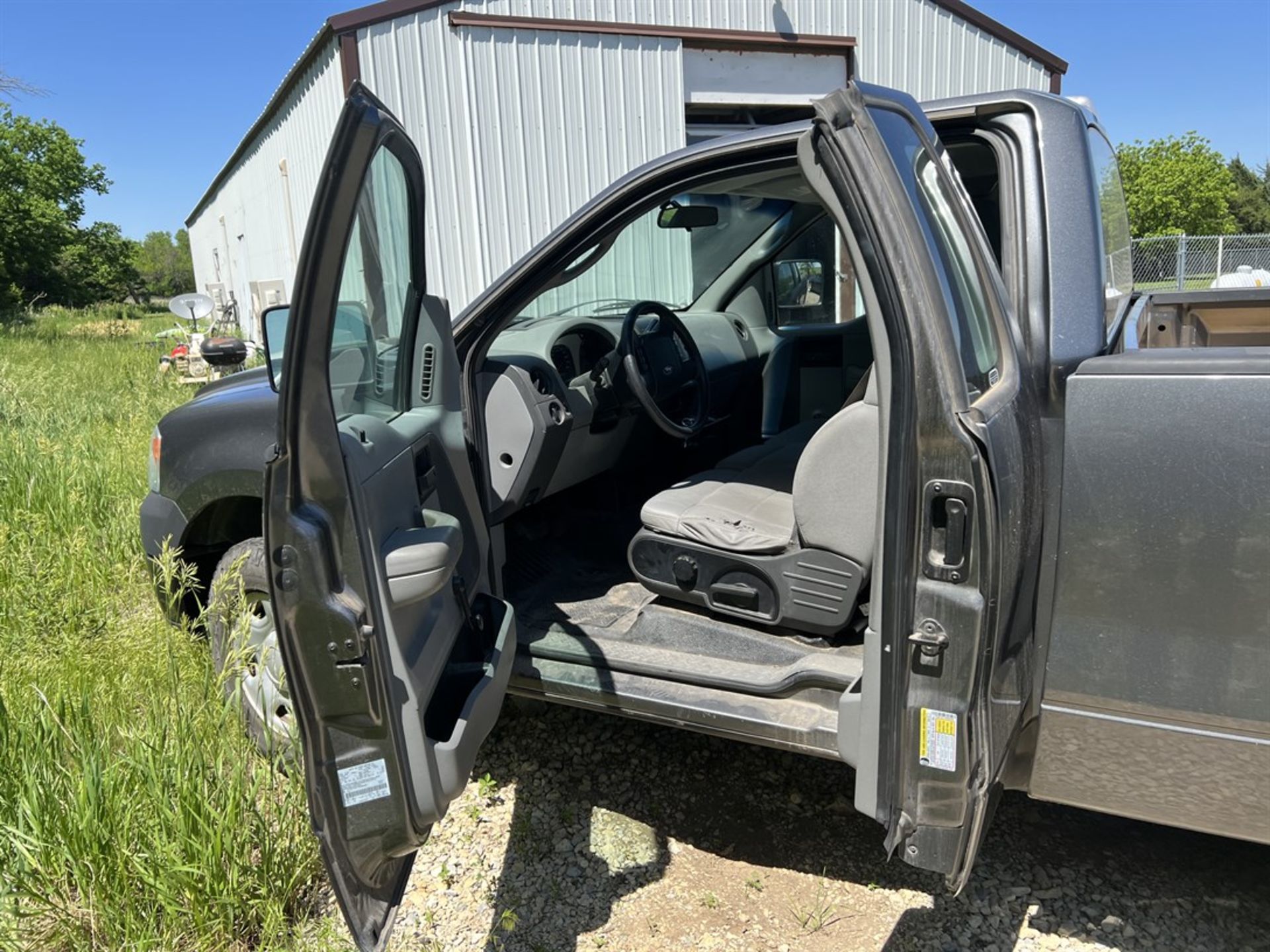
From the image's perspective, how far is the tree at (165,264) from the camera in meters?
84.9

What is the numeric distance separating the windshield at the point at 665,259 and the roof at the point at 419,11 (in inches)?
261

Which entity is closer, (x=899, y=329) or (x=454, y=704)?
(x=899, y=329)

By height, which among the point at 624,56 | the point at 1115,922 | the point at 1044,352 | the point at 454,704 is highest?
the point at 624,56

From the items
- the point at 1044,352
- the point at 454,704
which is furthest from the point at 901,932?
the point at 1044,352

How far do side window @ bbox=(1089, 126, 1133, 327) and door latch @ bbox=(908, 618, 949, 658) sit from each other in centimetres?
86

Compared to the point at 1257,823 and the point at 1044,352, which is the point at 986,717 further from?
the point at 1044,352

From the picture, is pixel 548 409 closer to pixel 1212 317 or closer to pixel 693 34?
pixel 1212 317

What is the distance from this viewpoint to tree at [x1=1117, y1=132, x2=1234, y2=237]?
120 feet

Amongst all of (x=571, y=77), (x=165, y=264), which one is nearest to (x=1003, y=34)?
(x=571, y=77)

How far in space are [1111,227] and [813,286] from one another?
1.89 metres

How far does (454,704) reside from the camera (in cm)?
214

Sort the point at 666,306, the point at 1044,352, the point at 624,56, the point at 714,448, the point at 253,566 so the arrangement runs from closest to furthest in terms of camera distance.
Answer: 1. the point at 1044,352
2. the point at 253,566
3. the point at 666,306
4. the point at 714,448
5. the point at 624,56

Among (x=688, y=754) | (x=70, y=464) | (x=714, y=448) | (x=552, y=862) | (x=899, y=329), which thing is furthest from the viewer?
(x=70, y=464)

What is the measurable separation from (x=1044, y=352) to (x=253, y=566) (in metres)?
2.28
